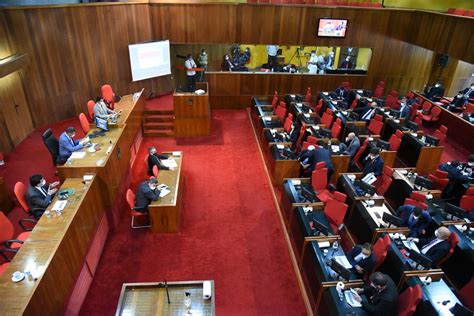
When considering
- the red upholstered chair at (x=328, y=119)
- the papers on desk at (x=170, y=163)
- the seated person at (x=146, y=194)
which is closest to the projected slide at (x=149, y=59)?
the papers on desk at (x=170, y=163)

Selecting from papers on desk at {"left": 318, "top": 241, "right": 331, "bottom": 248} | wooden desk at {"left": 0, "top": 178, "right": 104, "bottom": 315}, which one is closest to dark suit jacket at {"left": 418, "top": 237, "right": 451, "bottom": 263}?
papers on desk at {"left": 318, "top": 241, "right": 331, "bottom": 248}

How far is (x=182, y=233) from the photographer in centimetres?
707

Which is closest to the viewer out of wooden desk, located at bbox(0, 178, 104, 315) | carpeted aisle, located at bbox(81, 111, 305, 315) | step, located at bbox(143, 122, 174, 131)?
wooden desk, located at bbox(0, 178, 104, 315)

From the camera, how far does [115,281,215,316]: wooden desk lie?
461 cm

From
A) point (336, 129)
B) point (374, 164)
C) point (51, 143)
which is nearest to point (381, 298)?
point (374, 164)

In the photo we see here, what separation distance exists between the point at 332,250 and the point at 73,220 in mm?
4135

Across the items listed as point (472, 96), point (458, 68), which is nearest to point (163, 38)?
point (472, 96)

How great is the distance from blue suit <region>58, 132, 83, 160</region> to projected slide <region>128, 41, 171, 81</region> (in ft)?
16.3

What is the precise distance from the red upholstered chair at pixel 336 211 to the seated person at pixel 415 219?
1.08 metres

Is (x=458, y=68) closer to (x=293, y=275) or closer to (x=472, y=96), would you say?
(x=472, y=96)

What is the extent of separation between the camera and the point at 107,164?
21.9ft

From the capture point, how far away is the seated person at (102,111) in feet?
27.1

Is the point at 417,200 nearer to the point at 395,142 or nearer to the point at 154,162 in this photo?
the point at 395,142

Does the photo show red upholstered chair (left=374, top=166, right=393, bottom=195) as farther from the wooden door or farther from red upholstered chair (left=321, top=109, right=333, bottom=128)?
the wooden door
